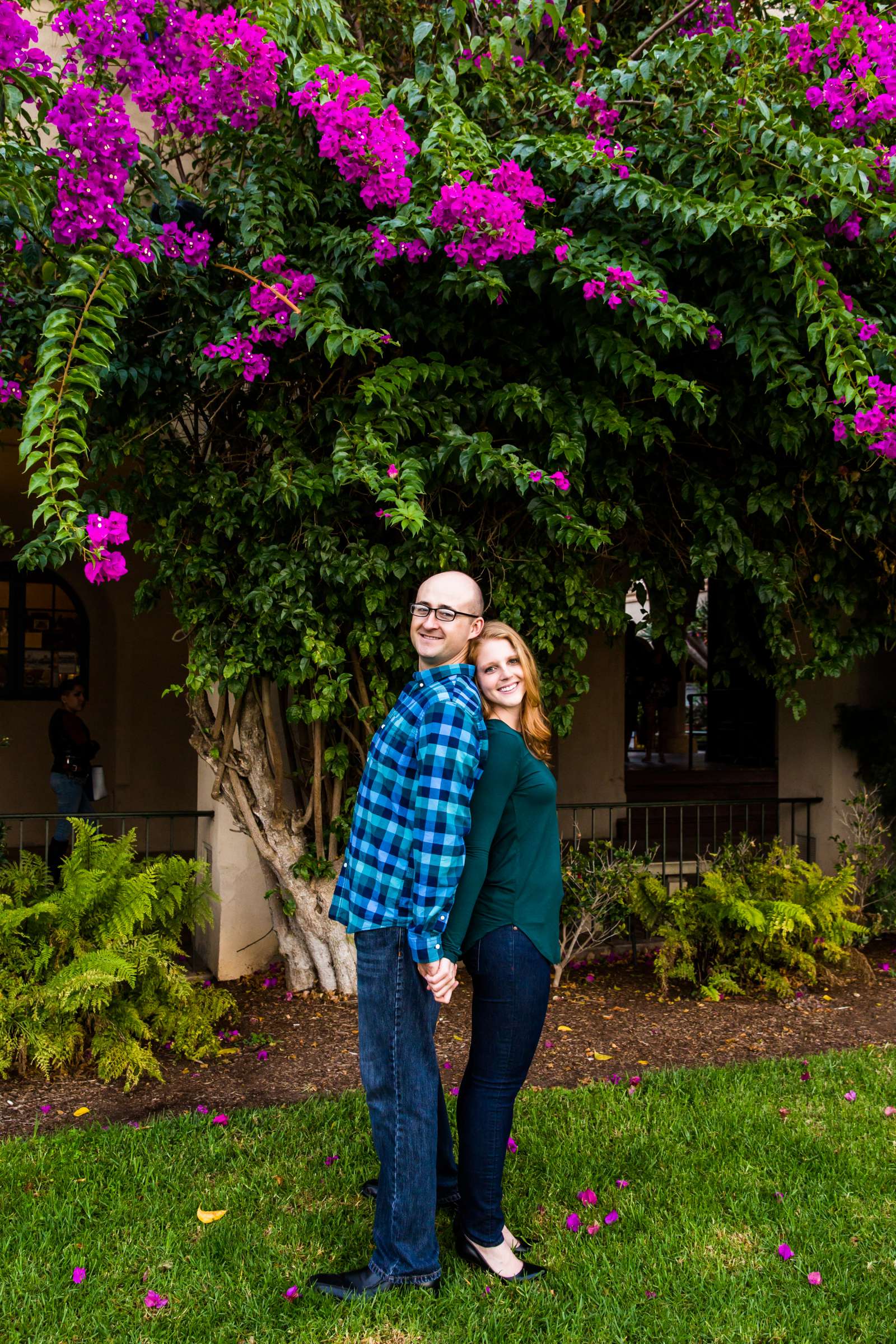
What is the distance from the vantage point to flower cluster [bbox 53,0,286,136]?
360cm

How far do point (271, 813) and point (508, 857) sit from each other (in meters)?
2.84

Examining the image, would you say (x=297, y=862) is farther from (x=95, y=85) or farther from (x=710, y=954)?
(x=95, y=85)

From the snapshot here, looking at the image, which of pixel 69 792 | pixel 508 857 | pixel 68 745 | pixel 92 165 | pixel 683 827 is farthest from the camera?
pixel 683 827

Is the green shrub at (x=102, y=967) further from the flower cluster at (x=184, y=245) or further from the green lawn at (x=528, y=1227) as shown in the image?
the flower cluster at (x=184, y=245)

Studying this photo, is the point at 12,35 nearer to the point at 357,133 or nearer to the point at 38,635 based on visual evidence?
the point at 357,133

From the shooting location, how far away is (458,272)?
13.2ft

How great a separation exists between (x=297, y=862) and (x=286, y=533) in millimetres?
1719

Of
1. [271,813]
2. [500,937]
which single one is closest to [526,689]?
[500,937]

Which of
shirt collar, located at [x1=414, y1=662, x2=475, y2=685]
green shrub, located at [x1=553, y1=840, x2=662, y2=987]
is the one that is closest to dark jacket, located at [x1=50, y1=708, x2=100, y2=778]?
green shrub, located at [x1=553, y1=840, x2=662, y2=987]

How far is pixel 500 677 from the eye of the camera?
105 inches

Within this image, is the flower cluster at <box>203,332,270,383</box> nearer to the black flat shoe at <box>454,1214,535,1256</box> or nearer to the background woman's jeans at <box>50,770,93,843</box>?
the black flat shoe at <box>454,1214,535,1256</box>

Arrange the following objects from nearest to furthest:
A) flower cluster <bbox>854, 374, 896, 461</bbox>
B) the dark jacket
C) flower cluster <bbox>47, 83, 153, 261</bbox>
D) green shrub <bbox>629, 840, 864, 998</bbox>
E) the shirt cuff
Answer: the shirt cuff → flower cluster <bbox>47, 83, 153, 261</bbox> → flower cluster <bbox>854, 374, 896, 461</bbox> → green shrub <bbox>629, 840, 864, 998</bbox> → the dark jacket

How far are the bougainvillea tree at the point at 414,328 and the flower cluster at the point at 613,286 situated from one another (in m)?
0.01

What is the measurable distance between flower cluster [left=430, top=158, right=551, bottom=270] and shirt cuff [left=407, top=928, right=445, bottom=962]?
8.59ft
